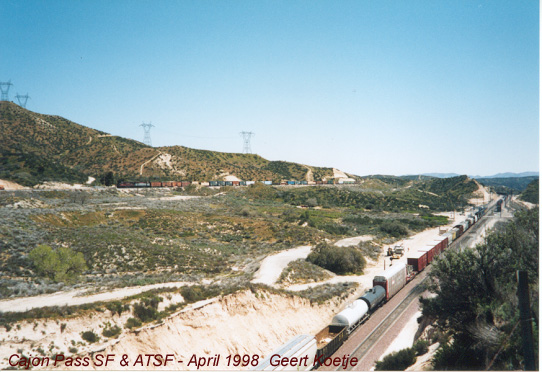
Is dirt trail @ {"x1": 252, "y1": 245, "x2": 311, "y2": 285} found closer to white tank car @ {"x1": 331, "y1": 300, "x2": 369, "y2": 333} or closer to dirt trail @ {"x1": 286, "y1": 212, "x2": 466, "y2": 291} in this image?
dirt trail @ {"x1": 286, "y1": 212, "x2": 466, "y2": 291}

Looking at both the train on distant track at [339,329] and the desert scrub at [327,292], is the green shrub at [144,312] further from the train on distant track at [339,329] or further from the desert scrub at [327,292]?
the desert scrub at [327,292]

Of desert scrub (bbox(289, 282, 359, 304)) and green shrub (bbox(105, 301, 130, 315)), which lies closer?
green shrub (bbox(105, 301, 130, 315))

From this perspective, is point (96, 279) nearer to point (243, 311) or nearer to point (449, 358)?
point (243, 311)

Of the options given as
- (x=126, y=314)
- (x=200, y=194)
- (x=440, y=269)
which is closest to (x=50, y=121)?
(x=200, y=194)

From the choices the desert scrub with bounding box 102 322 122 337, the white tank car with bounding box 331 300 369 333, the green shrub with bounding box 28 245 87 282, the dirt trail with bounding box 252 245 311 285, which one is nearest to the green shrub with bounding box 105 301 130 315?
the desert scrub with bounding box 102 322 122 337

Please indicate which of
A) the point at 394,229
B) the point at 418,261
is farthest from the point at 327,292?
the point at 394,229
